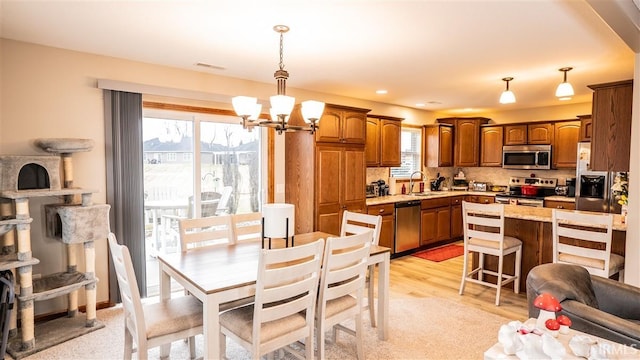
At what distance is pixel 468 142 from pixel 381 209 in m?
2.86

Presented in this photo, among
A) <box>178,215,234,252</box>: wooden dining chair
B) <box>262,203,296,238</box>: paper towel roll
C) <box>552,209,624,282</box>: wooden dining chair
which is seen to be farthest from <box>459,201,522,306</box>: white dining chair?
<box>178,215,234,252</box>: wooden dining chair

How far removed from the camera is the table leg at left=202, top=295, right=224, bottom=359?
1.98 metres

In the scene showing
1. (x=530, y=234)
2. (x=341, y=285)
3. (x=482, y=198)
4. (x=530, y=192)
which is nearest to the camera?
(x=341, y=285)

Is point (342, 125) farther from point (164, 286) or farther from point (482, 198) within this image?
point (482, 198)

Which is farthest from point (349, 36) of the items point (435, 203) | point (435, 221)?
point (435, 221)

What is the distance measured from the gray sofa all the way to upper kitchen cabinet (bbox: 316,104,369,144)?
9.31 ft

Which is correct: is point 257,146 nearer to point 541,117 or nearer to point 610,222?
point 610,222

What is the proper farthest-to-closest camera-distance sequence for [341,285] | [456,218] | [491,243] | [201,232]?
[456,218]
[491,243]
[201,232]
[341,285]

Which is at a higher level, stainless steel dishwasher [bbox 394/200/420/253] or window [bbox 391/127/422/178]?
window [bbox 391/127/422/178]

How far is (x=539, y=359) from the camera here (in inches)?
56.1

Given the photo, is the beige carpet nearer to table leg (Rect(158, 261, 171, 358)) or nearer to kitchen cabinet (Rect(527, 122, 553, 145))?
table leg (Rect(158, 261, 171, 358))

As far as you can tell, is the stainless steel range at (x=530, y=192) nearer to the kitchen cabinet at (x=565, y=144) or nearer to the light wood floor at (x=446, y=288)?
the kitchen cabinet at (x=565, y=144)

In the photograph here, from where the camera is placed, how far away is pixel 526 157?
6.34 meters

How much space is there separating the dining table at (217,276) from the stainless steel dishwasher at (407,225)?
2378 mm
